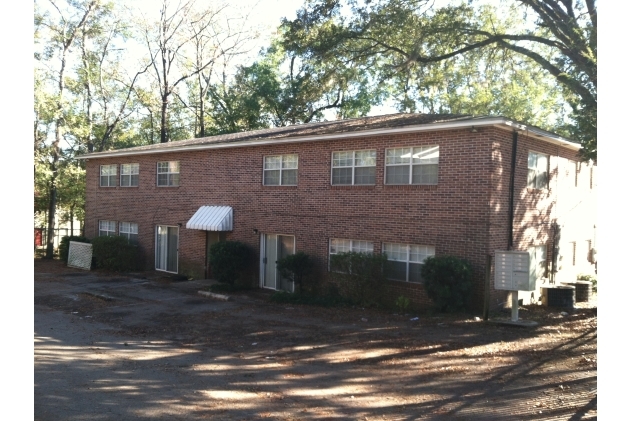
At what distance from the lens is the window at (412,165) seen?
14484 millimetres

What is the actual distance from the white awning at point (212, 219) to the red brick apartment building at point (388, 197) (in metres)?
0.05

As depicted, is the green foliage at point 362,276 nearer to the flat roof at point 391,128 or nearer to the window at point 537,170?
the flat roof at point 391,128

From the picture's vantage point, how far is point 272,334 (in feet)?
39.1

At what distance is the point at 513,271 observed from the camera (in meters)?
12.7

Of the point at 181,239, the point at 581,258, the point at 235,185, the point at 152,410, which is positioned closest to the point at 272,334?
the point at 152,410

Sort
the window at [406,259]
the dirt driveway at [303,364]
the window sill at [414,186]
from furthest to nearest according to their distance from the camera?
the window at [406,259] < the window sill at [414,186] < the dirt driveway at [303,364]

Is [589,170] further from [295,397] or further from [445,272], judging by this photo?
[295,397]

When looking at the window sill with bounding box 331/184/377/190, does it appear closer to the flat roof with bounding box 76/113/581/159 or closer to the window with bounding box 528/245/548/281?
the flat roof with bounding box 76/113/581/159

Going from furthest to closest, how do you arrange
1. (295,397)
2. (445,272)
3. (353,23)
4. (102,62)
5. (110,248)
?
(102,62) → (110,248) → (353,23) → (445,272) → (295,397)

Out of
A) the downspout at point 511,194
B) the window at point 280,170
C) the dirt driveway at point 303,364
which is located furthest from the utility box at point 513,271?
the window at point 280,170

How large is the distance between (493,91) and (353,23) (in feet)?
59.1

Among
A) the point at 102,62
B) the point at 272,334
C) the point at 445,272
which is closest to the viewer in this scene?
the point at 272,334

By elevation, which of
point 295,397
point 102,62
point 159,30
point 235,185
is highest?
point 159,30

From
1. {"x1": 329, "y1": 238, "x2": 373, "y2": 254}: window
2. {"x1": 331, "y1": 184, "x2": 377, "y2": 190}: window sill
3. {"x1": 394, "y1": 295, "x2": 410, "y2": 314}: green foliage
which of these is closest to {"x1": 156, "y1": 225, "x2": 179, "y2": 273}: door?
{"x1": 329, "y1": 238, "x2": 373, "y2": 254}: window
